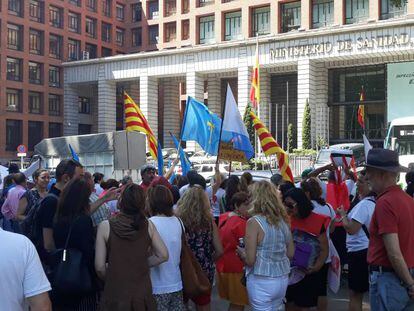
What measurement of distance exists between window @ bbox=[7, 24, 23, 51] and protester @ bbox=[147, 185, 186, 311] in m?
52.7

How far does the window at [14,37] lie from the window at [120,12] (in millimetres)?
13564

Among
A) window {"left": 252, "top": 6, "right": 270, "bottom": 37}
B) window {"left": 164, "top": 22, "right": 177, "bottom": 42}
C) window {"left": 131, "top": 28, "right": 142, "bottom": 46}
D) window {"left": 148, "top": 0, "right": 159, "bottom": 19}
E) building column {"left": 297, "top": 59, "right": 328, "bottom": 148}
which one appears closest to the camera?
building column {"left": 297, "top": 59, "right": 328, "bottom": 148}

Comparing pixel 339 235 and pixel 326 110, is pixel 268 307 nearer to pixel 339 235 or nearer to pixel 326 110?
pixel 339 235

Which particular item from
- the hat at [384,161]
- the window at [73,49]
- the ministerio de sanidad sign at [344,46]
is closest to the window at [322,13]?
the ministerio de sanidad sign at [344,46]

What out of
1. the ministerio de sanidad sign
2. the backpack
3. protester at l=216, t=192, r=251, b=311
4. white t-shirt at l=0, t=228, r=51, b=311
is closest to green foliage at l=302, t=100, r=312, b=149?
the ministerio de sanidad sign

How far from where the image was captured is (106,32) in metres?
63.6

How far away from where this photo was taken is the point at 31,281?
107 inches

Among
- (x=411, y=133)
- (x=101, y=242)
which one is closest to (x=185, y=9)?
(x=411, y=133)

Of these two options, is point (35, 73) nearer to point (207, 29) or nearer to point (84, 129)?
point (84, 129)

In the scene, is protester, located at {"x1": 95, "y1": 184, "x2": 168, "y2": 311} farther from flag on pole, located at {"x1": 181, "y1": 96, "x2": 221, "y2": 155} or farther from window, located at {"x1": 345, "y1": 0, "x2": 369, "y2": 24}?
window, located at {"x1": 345, "y1": 0, "x2": 369, "y2": 24}

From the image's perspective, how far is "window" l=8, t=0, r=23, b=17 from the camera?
53.5 meters

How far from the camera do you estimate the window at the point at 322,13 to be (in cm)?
4591

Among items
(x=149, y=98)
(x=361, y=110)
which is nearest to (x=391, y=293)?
(x=361, y=110)

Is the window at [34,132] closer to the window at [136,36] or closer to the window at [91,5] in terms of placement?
the window at [91,5]
